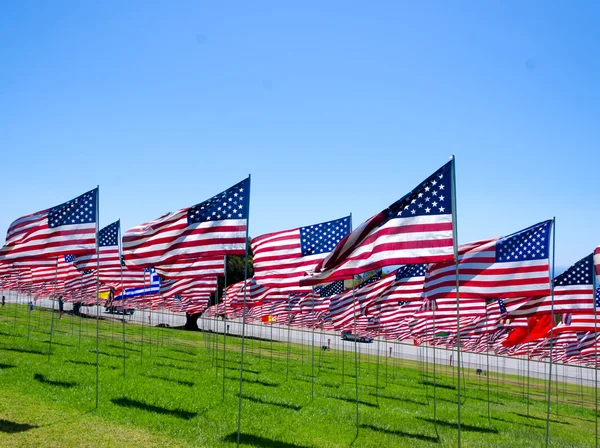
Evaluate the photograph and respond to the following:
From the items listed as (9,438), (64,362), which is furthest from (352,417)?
(64,362)

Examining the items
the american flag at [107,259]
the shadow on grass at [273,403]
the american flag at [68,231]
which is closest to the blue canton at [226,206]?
the american flag at [68,231]

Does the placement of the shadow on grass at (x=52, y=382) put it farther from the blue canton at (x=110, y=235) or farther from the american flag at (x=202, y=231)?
the blue canton at (x=110, y=235)

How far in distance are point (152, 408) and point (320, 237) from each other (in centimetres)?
847

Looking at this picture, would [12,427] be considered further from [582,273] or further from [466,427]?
[582,273]

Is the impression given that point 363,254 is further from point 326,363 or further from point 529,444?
point 326,363

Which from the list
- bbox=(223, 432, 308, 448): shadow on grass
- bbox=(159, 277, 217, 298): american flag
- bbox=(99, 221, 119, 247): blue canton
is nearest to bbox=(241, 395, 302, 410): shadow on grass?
bbox=(223, 432, 308, 448): shadow on grass

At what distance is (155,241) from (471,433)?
11.8 m

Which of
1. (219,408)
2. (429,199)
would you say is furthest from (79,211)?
(429,199)

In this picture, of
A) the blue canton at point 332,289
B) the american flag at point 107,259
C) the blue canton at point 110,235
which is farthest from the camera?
the blue canton at point 332,289

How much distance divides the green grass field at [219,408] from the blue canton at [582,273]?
535 centimetres

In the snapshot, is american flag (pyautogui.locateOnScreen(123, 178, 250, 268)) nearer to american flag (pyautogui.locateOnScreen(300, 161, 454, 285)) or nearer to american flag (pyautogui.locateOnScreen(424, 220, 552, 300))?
american flag (pyautogui.locateOnScreen(300, 161, 454, 285))

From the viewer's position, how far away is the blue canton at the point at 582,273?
2038 centimetres

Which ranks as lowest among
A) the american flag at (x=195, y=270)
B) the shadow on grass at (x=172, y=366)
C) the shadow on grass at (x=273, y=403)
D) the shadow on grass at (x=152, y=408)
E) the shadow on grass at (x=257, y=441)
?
the shadow on grass at (x=172, y=366)

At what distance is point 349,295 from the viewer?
1144 inches
